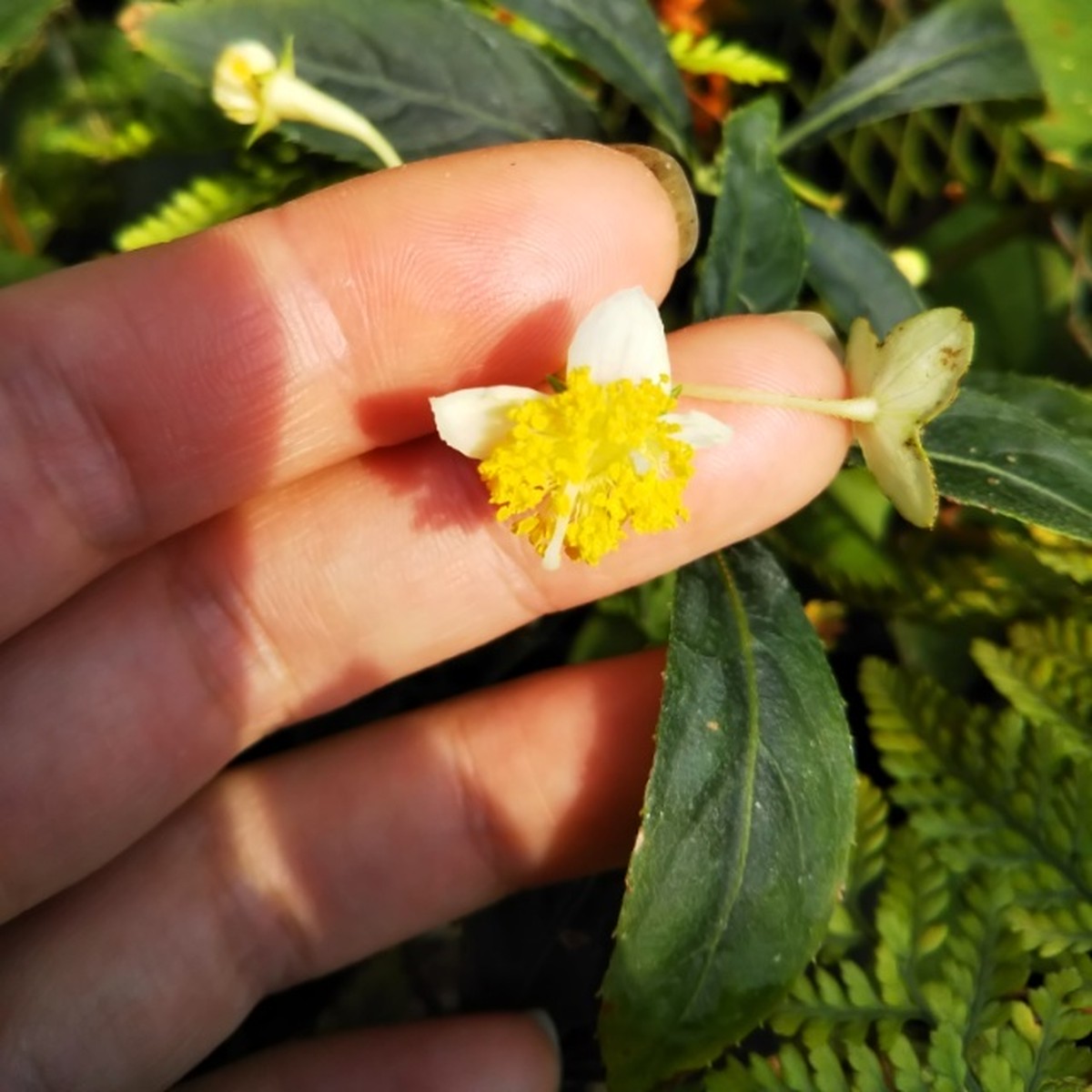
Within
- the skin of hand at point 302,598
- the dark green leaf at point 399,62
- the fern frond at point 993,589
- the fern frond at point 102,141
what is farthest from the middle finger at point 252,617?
the fern frond at point 102,141

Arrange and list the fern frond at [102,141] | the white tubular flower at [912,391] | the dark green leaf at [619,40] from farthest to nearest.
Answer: the fern frond at [102,141] < the dark green leaf at [619,40] < the white tubular flower at [912,391]

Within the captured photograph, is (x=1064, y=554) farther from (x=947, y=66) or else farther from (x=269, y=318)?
(x=269, y=318)

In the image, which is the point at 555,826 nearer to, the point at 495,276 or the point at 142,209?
the point at 495,276

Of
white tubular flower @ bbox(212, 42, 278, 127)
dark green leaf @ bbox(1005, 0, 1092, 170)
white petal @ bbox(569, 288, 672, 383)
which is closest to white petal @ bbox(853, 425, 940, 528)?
white petal @ bbox(569, 288, 672, 383)

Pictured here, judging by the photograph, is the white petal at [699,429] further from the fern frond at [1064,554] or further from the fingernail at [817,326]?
the fern frond at [1064,554]

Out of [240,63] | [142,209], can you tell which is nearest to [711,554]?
[240,63]
